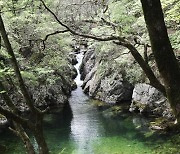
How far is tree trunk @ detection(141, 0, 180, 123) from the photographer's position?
358 centimetres

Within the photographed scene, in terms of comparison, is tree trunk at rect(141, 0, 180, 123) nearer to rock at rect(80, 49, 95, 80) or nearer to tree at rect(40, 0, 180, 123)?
tree at rect(40, 0, 180, 123)

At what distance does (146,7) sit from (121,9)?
1708 cm

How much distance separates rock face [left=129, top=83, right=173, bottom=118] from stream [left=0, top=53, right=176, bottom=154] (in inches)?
43.9

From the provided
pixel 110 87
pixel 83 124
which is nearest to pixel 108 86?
pixel 110 87

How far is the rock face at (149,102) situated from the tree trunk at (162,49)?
16.2m

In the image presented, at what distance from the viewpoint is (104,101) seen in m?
27.2

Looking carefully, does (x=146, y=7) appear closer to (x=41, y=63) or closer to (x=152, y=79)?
(x=152, y=79)

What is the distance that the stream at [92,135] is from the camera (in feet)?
52.0

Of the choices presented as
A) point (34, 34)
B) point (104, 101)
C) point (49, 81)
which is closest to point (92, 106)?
point (104, 101)

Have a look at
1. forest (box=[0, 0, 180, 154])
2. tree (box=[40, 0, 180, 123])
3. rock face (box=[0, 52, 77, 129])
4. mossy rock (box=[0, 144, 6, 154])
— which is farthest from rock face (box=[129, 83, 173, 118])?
tree (box=[40, 0, 180, 123])

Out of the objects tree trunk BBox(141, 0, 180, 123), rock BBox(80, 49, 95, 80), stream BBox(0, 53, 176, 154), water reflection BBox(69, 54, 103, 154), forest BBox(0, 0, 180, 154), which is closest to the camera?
tree trunk BBox(141, 0, 180, 123)

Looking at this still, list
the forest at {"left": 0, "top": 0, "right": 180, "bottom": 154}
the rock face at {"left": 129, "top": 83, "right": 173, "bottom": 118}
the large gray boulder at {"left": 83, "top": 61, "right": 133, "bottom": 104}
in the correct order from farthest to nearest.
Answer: the large gray boulder at {"left": 83, "top": 61, "right": 133, "bottom": 104}, the rock face at {"left": 129, "top": 83, "right": 173, "bottom": 118}, the forest at {"left": 0, "top": 0, "right": 180, "bottom": 154}

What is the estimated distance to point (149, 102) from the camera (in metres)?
21.7

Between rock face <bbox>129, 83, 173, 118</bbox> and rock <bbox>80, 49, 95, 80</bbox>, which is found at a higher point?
rock <bbox>80, 49, 95, 80</bbox>
